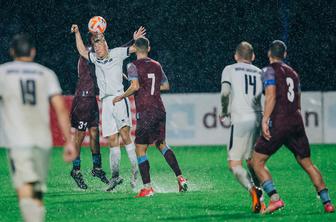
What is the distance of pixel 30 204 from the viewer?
→ 25.0 feet

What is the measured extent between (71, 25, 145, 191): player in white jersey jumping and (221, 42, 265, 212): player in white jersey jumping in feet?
10.2

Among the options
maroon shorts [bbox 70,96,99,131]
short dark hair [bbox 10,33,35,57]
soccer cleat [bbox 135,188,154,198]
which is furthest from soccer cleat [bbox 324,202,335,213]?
maroon shorts [bbox 70,96,99,131]

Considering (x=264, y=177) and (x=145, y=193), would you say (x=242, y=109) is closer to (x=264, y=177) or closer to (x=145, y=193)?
(x=264, y=177)

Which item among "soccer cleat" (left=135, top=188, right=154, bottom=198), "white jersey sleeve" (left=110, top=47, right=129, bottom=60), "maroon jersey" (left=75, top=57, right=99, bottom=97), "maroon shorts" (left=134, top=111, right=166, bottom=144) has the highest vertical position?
"white jersey sleeve" (left=110, top=47, right=129, bottom=60)

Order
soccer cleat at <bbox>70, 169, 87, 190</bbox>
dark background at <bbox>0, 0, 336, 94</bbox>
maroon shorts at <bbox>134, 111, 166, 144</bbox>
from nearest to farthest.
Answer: maroon shorts at <bbox>134, 111, 166, 144</bbox>
soccer cleat at <bbox>70, 169, 87, 190</bbox>
dark background at <bbox>0, 0, 336, 94</bbox>

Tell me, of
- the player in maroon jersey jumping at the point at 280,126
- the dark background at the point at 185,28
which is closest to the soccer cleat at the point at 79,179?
the player in maroon jersey jumping at the point at 280,126

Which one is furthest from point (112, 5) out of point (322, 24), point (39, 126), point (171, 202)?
point (39, 126)

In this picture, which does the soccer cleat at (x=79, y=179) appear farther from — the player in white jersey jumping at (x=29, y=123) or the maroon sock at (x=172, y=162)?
the player in white jersey jumping at (x=29, y=123)

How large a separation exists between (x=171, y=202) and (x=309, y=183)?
3151 millimetres

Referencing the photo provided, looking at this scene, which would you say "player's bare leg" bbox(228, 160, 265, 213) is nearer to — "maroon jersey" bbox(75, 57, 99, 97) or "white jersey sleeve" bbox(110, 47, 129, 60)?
"white jersey sleeve" bbox(110, 47, 129, 60)

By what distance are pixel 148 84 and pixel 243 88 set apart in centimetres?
241

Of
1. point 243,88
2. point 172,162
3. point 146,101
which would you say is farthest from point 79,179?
point 243,88

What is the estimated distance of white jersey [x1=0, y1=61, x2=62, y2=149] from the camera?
25.0 ft

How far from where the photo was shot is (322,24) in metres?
32.6
